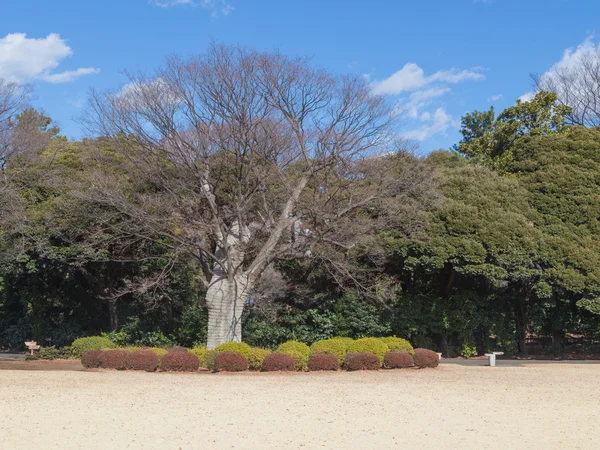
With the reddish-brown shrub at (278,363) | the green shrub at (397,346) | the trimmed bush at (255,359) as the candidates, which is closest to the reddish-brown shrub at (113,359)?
the trimmed bush at (255,359)

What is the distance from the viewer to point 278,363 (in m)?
16.0

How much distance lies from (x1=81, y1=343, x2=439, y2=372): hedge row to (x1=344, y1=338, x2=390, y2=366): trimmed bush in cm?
16

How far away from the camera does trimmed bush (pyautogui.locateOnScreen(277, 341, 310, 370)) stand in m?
16.2

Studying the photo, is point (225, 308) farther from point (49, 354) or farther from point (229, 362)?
point (49, 354)

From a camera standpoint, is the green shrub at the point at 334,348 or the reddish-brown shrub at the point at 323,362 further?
the green shrub at the point at 334,348

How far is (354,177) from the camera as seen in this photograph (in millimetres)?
22109

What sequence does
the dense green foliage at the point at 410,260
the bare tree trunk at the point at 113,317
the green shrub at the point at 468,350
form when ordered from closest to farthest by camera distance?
1. the dense green foliage at the point at 410,260
2. the green shrub at the point at 468,350
3. the bare tree trunk at the point at 113,317

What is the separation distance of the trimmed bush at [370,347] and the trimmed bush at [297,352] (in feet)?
3.98

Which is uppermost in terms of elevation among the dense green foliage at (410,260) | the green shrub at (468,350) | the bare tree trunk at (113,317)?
the dense green foliage at (410,260)

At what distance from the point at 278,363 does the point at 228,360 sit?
1.25 m

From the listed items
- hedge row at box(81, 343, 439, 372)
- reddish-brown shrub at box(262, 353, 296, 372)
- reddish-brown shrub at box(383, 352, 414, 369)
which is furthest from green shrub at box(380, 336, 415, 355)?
reddish-brown shrub at box(262, 353, 296, 372)

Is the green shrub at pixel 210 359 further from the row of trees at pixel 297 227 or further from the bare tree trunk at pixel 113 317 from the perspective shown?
the bare tree trunk at pixel 113 317

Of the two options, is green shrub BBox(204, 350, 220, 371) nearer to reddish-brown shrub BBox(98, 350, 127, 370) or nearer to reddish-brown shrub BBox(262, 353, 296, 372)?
reddish-brown shrub BBox(262, 353, 296, 372)

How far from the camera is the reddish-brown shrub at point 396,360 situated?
16609 millimetres
